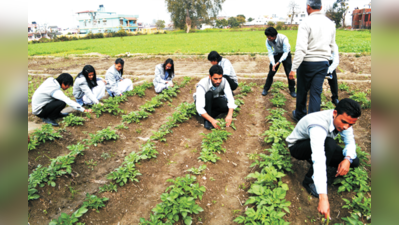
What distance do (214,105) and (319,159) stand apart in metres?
2.90

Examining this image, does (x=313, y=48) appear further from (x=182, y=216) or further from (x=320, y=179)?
(x=182, y=216)

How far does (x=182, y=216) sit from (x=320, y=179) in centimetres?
152

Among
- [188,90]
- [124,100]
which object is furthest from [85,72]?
[188,90]

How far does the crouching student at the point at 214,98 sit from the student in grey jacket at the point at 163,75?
8.27 ft

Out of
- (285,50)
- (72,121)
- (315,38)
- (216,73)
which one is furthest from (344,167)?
(72,121)

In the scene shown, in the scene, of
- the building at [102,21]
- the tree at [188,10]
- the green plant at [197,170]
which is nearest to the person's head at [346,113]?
the green plant at [197,170]

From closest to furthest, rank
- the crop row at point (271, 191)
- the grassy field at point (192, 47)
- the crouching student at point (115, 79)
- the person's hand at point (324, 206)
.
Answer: the person's hand at point (324, 206) < the crop row at point (271, 191) < the crouching student at point (115, 79) < the grassy field at point (192, 47)

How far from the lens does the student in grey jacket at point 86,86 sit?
587cm

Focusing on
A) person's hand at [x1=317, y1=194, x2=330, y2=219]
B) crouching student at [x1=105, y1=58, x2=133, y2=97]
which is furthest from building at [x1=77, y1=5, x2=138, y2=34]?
person's hand at [x1=317, y1=194, x2=330, y2=219]

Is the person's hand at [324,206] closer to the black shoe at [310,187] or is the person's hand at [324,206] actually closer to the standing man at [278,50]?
the black shoe at [310,187]

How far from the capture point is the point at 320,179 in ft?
Answer: 7.74

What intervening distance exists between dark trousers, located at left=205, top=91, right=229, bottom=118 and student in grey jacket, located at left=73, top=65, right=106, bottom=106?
9.39 ft

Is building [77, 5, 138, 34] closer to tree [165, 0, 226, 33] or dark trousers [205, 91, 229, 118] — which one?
tree [165, 0, 226, 33]
